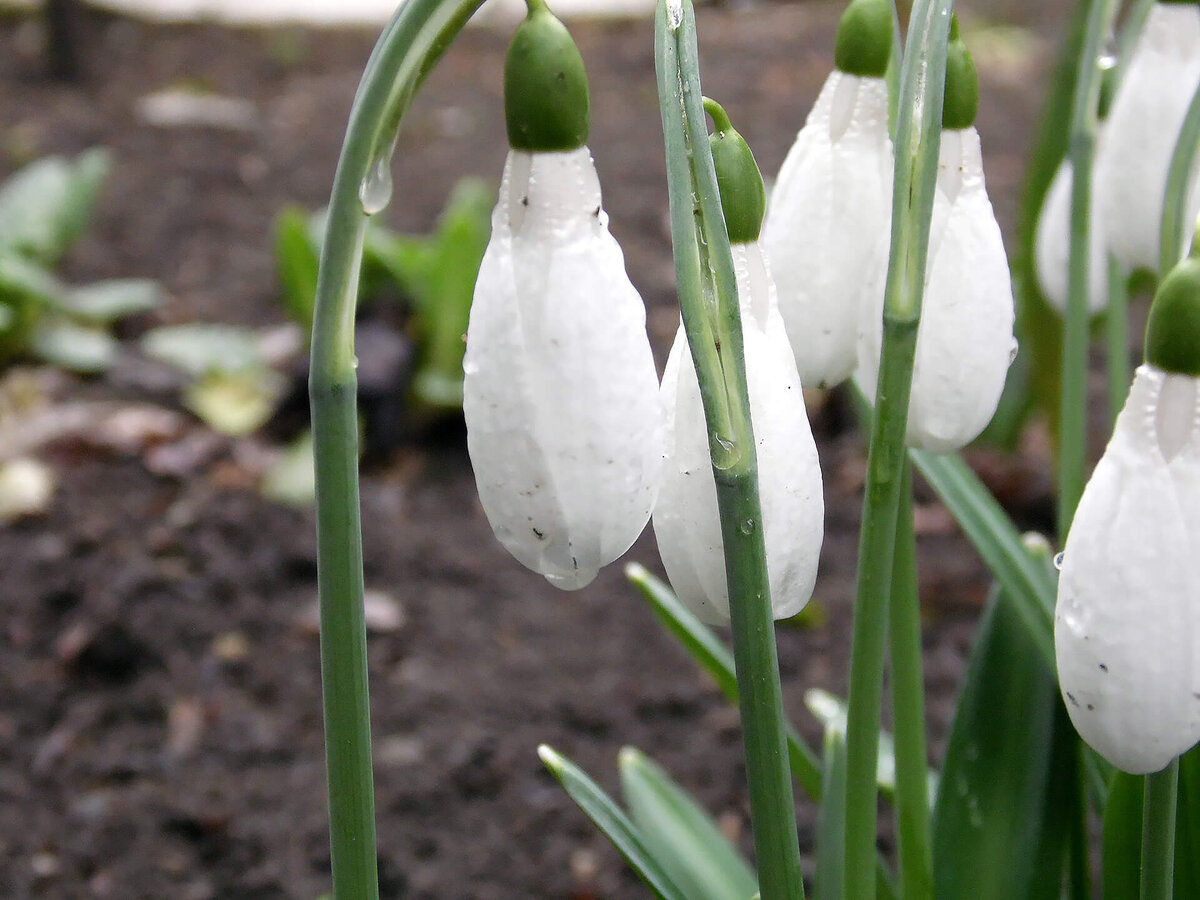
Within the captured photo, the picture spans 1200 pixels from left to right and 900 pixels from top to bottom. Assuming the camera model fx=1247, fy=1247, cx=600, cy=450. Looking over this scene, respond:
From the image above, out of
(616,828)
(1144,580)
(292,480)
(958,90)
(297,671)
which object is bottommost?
(297,671)

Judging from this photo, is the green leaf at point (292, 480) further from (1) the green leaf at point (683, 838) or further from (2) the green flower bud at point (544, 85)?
(2) the green flower bud at point (544, 85)

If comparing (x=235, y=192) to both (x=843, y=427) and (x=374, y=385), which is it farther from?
(x=843, y=427)

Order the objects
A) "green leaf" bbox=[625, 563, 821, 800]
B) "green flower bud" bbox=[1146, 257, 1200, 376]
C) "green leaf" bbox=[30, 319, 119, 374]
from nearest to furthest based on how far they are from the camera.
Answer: "green flower bud" bbox=[1146, 257, 1200, 376] < "green leaf" bbox=[625, 563, 821, 800] < "green leaf" bbox=[30, 319, 119, 374]

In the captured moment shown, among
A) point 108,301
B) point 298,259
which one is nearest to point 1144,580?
point 298,259

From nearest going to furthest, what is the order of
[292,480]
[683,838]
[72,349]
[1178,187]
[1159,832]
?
[1159,832]
[1178,187]
[683,838]
[292,480]
[72,349]

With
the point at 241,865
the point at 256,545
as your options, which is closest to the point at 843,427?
the point at 256,545

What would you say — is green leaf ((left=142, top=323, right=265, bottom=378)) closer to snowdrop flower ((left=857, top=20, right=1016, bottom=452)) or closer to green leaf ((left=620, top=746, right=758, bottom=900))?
green leaf ((left=620, top=746, right=758, bottom=900))

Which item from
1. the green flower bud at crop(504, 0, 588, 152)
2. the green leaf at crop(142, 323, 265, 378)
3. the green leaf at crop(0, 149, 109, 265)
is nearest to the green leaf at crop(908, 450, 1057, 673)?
the green flower bud at crop(504, 0, 588, 152)

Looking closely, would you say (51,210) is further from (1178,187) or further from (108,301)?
(1178,187)
